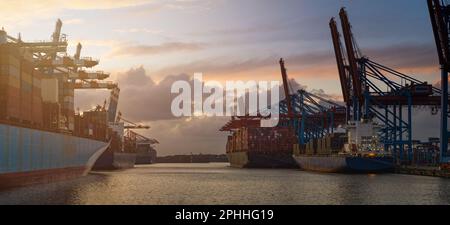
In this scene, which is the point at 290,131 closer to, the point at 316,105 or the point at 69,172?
the point at 316,105

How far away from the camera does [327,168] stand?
102 metres

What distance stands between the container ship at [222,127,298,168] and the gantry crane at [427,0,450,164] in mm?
80554

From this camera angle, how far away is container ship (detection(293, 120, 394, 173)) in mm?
87875

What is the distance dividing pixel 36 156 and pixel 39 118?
4.62m

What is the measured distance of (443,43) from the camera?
69.1 m

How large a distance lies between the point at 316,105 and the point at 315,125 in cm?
1179

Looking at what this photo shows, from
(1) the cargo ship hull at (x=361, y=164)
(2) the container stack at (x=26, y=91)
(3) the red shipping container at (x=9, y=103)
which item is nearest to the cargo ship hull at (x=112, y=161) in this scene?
(1) the cargo ship hull at (x=361, y=164)

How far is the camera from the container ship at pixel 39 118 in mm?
50438

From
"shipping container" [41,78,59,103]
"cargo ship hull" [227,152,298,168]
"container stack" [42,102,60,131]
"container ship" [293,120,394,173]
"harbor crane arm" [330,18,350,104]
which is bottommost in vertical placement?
"cargo ship hull" [227,152,298,168]

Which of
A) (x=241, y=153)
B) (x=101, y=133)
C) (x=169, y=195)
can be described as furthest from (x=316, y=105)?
(x=169, y=195)

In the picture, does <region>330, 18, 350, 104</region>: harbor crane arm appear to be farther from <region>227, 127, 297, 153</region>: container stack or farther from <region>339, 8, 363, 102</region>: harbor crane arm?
<region>227, 127, 297, 153</region>: container stack

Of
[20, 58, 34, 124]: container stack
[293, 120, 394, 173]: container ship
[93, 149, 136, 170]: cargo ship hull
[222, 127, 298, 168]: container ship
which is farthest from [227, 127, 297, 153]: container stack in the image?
[20, 58, 34, 124]: container stack

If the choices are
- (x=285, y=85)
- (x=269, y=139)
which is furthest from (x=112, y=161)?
(x=285, y=85)

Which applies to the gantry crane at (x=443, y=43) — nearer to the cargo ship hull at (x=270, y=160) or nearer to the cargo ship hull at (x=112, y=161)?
the cargo ship hull at (x=112, y=161)
